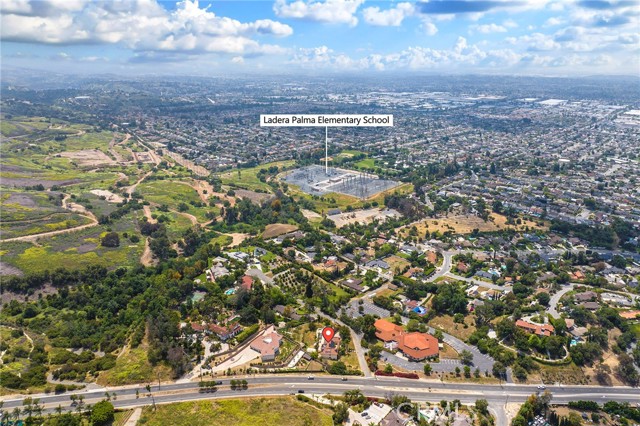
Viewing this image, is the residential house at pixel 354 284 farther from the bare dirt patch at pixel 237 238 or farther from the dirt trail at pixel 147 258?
the dirt trail at pixel 147 258

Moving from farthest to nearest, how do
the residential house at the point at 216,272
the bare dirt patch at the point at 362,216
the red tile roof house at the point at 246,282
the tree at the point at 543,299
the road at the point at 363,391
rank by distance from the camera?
1. the bare dirt patch at the point at 362,216
2. the residential house at the point at 216,272
3. the red tile roof house at the point at 246,282
4. the tree at the point at 543,299
5. the road at the point at 363,391

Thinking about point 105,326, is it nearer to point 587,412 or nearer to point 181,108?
point 587,412

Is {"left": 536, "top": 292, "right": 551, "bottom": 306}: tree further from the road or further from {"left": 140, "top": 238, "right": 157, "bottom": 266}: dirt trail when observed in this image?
{"left": 140, "top": 238, "right": 157, "bottom": 266}: dirt trail

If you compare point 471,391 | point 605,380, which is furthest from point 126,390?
point 605,380

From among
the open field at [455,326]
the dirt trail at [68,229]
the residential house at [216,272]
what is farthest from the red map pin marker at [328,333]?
the dirt trail at [68,229]

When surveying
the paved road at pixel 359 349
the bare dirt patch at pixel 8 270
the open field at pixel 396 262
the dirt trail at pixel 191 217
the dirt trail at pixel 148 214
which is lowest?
the paved road at pixel 359 349

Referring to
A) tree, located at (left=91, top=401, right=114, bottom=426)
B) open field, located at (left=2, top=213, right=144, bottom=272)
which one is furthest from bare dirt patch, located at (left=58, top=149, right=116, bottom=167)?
tree, located at (left=91, top=401, right=114, bottom=426)

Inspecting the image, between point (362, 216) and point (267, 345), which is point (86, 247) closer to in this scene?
point (267, 345)
